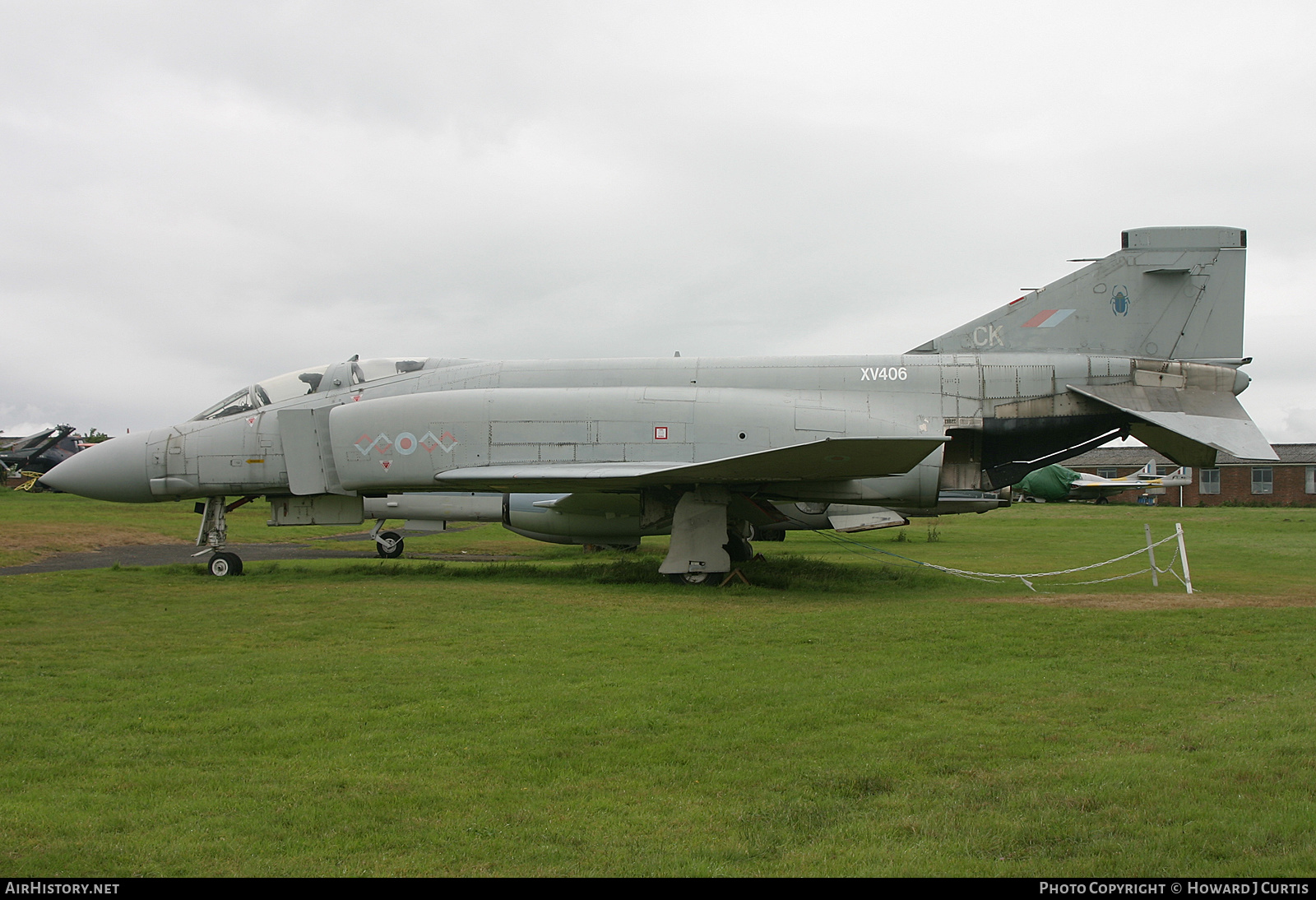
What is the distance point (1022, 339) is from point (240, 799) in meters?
11.5

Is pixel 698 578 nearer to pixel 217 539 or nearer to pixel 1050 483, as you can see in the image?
pixel 217 539

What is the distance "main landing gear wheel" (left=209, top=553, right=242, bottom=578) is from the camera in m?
13.2

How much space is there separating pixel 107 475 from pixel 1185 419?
15.3 m

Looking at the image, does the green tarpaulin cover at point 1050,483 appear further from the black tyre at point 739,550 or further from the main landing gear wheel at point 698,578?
the main landing gear wheel at point 698,578

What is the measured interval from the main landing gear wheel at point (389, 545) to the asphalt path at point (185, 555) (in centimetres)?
29

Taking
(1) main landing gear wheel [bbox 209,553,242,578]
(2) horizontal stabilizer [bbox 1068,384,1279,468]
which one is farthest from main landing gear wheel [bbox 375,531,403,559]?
(2) horizontal stabilizer [bbox 1068,384,1279,468]

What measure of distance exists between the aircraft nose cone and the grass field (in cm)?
391

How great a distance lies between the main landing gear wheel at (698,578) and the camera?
12.1 m

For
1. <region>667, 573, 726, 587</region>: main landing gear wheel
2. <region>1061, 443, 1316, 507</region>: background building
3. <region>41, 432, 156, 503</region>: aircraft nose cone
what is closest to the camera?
<region>667, 573, 726, 587</region>: main landing gear wheel

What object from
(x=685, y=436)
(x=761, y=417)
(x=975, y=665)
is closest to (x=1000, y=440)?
(x=761, y=417)

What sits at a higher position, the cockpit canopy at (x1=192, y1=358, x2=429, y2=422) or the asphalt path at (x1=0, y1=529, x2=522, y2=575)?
the cockpit canopy at (x1=192, y1=358, x2=429, y2=422)

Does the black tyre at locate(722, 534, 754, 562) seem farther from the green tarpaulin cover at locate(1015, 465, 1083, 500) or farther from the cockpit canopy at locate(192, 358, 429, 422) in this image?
the green tarpaulin cover at locate(1015, 465, 1083, 500)

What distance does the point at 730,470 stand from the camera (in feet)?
36.4

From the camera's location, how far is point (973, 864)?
304 cm
